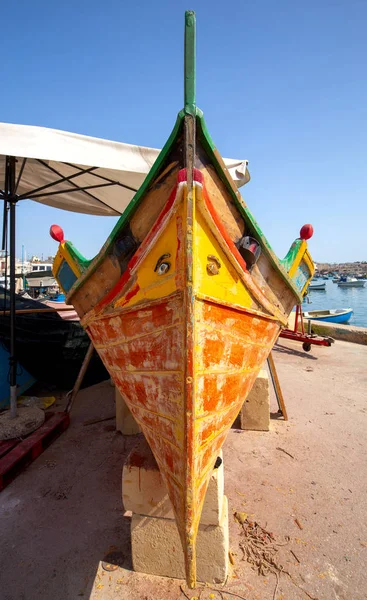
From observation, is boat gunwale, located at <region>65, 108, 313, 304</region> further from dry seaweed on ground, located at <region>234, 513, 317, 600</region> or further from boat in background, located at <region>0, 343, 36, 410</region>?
boat in background, located at <region>0, 343, 36, 410</region>

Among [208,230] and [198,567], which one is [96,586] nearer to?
[198,567]

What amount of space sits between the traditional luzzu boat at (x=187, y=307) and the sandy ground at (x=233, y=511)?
846 millimetres

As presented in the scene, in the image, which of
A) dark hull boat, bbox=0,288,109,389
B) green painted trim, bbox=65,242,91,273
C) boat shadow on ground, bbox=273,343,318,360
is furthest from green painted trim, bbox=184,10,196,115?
boat shadow on ground, bbox=273,343,318,360

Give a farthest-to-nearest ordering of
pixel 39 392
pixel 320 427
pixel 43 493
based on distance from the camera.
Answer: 1. pixel 39 392
2. pixel 320 427
3. pixel 43 493

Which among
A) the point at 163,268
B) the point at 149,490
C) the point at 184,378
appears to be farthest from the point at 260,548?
the point at 163,268

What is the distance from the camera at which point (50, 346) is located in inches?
217

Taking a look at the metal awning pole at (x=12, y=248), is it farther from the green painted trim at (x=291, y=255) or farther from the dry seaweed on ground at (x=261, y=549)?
the green painted trim at (x=291, y=255)

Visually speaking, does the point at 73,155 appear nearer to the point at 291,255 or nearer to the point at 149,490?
the point at 291,255

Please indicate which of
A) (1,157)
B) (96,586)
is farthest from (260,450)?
(1,157)

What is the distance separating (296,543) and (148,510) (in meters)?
1.13

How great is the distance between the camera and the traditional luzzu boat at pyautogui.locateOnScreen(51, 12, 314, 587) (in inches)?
67.8

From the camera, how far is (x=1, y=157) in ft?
14.5

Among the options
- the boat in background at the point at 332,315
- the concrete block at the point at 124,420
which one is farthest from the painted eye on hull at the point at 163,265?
the boat in background at the point at 332,315

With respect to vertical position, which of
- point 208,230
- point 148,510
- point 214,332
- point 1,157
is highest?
point 1,157
